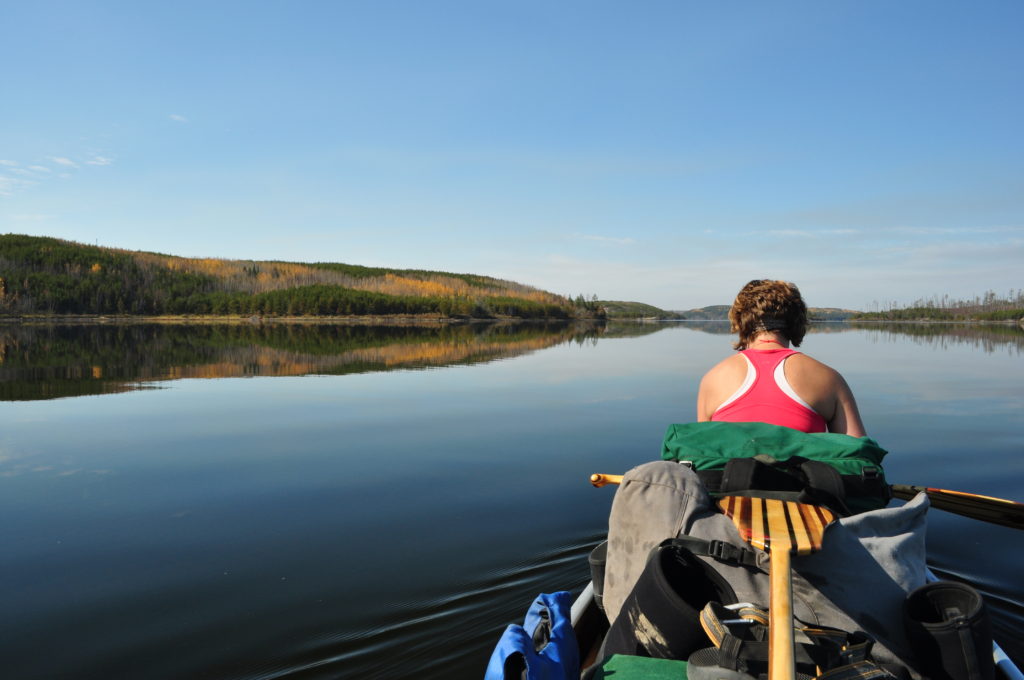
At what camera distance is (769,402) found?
333 centimetres

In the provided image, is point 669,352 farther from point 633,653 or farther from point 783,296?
point 633,653

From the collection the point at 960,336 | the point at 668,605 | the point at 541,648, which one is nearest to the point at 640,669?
the point at 668,605

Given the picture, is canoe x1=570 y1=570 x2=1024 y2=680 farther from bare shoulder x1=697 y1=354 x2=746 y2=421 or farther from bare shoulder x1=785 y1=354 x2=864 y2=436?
bare shoulder x1=697 y1=354 x2=746 y2=421

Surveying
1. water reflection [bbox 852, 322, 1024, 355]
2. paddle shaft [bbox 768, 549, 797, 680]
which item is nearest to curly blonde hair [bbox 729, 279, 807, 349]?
paddle shaft [bbox 768, 549, 797, 680]

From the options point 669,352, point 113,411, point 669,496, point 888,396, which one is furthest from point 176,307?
point 669,496

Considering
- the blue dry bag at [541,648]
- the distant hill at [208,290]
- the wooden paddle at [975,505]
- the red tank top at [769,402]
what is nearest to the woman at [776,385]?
the red tank top at [769,402]

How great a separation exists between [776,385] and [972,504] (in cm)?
118

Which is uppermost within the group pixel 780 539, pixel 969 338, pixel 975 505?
pixel 780 539

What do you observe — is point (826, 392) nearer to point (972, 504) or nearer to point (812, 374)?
point (812, 374)

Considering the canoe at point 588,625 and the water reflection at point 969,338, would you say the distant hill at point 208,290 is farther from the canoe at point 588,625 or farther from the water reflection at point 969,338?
the canoe at point 588,625

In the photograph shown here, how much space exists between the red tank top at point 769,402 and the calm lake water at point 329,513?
5.27 feet

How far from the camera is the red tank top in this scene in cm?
325

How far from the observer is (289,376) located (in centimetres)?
1574

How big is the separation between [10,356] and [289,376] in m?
12.0
